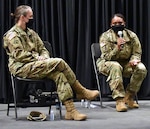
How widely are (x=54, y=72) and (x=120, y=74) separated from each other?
925 millimetres

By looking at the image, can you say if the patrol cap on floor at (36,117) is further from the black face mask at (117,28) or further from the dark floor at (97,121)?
the black face mask at (117,28)

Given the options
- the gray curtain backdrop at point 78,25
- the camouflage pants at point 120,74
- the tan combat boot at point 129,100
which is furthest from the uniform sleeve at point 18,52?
the gray curtain backdrop at point 78,25

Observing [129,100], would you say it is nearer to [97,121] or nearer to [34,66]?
[97,121]

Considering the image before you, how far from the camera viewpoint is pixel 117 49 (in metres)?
4.54

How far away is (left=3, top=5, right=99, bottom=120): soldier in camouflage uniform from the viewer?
378 centimetres

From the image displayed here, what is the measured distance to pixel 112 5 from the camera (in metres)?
5.52

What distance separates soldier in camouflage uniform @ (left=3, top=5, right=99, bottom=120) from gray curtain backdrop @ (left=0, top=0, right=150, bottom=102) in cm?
130

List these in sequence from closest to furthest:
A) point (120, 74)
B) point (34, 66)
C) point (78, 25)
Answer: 1. point (34, 66)
2. point (120, 74)
3. point (78, 25)

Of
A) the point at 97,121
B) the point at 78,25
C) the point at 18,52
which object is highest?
the point at 78,25

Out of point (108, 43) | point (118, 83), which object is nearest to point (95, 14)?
→ point (108, 43)

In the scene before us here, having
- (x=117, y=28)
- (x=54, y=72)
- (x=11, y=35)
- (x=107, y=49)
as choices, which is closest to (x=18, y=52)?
(x=11, y=35)

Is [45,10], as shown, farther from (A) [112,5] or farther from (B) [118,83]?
(B) [118,83]

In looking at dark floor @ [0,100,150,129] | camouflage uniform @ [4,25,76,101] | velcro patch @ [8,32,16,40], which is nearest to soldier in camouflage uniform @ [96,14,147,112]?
dark floor @ [0,100,150,129]

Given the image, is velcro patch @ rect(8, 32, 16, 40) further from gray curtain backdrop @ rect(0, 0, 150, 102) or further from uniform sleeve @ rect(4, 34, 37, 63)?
gray curtain backdrop @ rect(0, 0, 150, 102)
